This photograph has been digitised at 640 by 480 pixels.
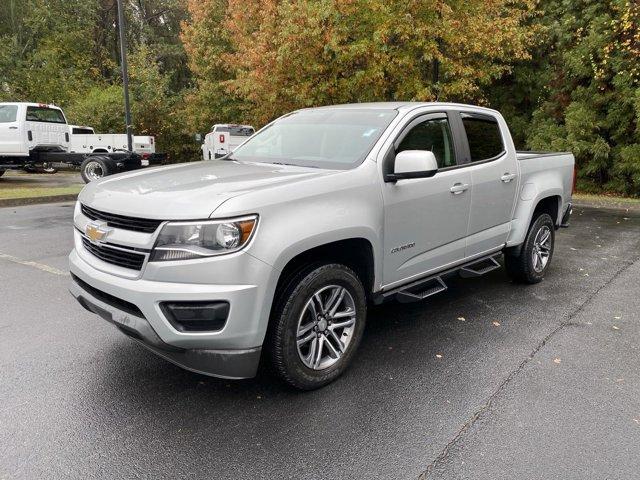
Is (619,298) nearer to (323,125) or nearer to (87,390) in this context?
(323,125)

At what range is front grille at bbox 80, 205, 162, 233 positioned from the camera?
9.47 ft

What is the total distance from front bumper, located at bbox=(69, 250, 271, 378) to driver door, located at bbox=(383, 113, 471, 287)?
121 centimetres

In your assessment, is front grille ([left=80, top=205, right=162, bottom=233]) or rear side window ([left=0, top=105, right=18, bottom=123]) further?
rear side window ([left=0, top=105, right=18, bottom=123])

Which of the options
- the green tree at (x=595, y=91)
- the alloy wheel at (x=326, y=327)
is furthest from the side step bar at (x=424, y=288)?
the green tree at (x=595, y=91)

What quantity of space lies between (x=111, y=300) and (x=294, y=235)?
46.6 inches

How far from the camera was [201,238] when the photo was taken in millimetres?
2803

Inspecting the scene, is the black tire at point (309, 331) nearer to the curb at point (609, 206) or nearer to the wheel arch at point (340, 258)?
the wheel arch at point (340, 258)

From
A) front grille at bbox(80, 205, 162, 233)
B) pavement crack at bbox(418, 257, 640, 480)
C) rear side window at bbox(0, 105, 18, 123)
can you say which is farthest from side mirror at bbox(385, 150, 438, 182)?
rear side window at bbox(0, 105, 18, 123)

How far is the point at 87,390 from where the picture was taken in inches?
132

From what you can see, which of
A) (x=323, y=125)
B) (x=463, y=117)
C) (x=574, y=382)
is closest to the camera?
(x=574, y=382)

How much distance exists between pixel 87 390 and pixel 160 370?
0.48 m

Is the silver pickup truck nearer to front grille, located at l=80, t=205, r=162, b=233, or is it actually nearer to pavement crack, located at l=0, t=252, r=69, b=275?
front grille, located at l=80, t=205, r=162, b=233

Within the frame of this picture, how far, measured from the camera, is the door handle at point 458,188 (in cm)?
423

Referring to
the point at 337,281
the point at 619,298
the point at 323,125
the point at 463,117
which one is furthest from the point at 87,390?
the point at 619,298
